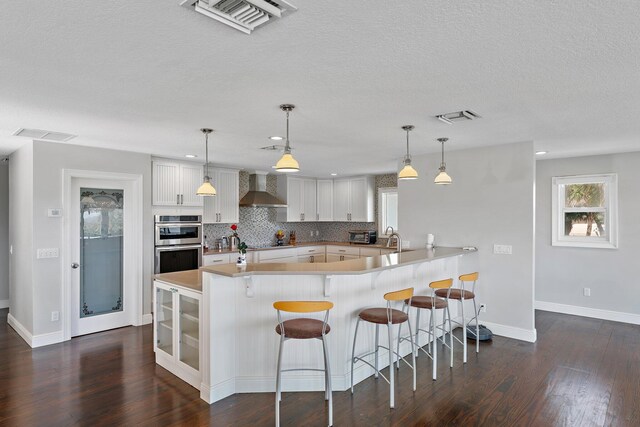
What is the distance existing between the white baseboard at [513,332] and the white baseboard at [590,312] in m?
1.55

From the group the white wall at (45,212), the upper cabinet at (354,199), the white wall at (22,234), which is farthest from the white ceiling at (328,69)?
the upper cabinet at (354,199)

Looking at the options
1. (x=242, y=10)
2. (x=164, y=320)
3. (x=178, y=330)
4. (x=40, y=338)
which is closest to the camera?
(x=242, y=10)

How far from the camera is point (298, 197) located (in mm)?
8180

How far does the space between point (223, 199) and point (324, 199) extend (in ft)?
8.60

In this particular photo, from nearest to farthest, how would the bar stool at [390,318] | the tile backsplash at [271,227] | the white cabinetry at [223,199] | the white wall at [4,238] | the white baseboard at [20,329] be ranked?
the bar stool at [390,318]
the white baseboard at [20,329]
the white wall at [4,238]
the white cabinetry at [223,199]
the tile backsplash at [271,227]

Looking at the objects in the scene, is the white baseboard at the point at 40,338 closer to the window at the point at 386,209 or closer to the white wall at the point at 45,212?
the white wall at the point at 45,212

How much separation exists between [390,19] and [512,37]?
0.69 metres

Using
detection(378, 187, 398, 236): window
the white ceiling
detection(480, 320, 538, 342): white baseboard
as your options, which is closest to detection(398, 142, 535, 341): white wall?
detection(480, 320, 538, 342): white baseboard

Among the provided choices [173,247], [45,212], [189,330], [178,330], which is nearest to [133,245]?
[173,247]

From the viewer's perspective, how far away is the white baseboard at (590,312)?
5302 millimetres

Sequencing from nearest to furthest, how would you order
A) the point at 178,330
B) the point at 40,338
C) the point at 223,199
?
the point at 178,330
the point at 40,338
the point at 223,199

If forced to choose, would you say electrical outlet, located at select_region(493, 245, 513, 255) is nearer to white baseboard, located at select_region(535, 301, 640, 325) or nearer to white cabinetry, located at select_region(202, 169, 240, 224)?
white baseboard, located at select_region(535, 301, 640, 325)

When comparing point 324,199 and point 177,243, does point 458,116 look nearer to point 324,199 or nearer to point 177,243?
point 177,243

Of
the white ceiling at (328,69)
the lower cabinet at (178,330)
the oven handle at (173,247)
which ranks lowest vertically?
the lower cabinet at (178,330)
